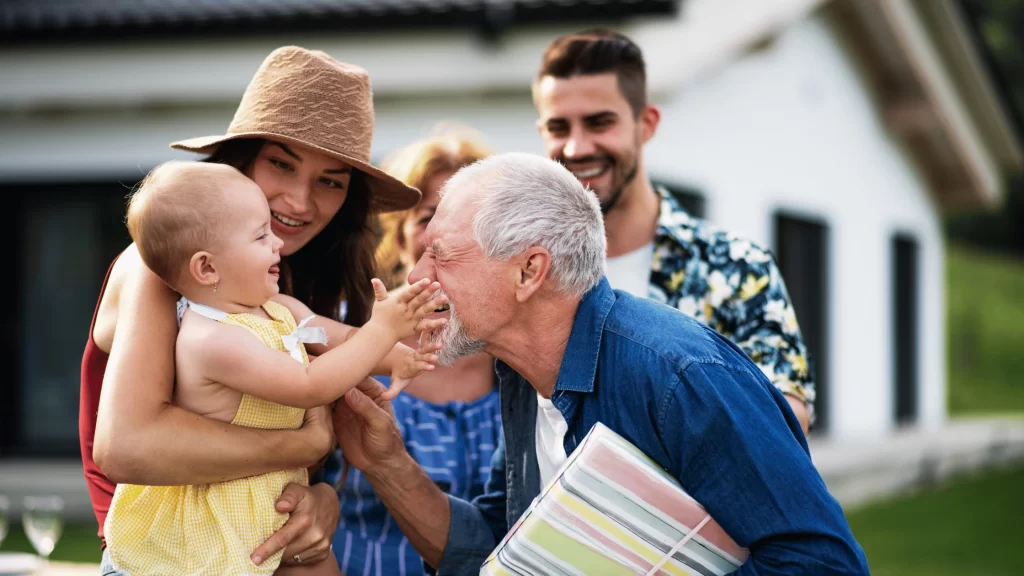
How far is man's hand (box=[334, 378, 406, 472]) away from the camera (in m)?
2.85

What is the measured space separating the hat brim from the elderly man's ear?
0.66m

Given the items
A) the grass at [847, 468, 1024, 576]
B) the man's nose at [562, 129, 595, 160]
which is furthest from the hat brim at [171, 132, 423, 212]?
the grass at [847, 468, 1024, 576]

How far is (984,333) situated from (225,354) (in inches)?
1065

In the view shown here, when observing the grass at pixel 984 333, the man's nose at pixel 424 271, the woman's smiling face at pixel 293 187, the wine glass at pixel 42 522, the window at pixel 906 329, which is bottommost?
the grass at pixel 984 333

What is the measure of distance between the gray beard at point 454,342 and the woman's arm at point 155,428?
0.44m

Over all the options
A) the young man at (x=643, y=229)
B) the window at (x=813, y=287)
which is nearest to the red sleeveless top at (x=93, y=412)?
the young man at (x=643, y=229)

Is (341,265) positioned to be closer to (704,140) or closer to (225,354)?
(225,354)

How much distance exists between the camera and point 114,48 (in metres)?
8.02

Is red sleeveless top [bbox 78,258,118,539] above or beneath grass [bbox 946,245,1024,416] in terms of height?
above

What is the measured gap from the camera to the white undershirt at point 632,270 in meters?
3.74

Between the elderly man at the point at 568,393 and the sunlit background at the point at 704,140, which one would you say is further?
the sunlit background at the point at 704,140

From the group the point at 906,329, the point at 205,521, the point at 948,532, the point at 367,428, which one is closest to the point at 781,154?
the point at 948,532

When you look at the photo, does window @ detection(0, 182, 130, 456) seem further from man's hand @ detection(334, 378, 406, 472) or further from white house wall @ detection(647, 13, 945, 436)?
man's hand @ detection(334, 378, 406, 472)

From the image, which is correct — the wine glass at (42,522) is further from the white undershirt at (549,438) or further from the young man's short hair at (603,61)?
the young man's short hair at (603,61)
